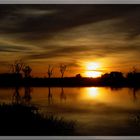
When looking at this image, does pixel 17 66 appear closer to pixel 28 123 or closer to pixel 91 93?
pixel 28 123

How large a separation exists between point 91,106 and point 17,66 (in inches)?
20.5

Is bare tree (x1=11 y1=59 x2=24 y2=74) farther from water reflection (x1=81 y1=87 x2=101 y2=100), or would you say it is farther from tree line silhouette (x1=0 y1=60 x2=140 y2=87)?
water reflection (x1=81 y1=87 x2=101 y2=100)

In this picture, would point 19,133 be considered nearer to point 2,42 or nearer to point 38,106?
point 38,106

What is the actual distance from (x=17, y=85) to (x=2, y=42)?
286 millimetres

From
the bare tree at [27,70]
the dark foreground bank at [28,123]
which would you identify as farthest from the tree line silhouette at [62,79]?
the dark foreground bank at [28,123]

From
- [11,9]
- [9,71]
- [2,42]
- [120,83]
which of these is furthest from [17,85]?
[120,83]

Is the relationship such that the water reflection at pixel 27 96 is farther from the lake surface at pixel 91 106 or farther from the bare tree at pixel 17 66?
the bare tree at pixel 17 66

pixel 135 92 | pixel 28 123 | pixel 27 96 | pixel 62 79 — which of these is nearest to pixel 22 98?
pixel 27 96

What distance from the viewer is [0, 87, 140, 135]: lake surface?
2.63m

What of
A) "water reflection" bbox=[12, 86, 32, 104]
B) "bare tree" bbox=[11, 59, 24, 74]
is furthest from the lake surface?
"bare tree" bbox=[11, 59, 24, 74]

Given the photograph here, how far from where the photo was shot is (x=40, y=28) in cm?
267

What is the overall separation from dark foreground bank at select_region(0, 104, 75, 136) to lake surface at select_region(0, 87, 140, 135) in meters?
0.04

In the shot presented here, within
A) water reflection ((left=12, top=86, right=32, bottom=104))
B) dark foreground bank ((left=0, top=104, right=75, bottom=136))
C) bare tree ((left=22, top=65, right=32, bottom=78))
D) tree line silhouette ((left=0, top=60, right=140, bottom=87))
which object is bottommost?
dark foreground bank ((left=0, top=104, right=75, bottom=136))

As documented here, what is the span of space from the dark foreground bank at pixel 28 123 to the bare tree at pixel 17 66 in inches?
8.7
